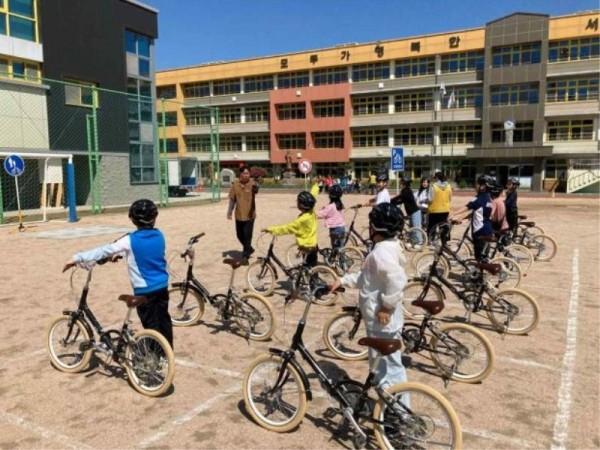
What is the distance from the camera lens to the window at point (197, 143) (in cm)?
6247

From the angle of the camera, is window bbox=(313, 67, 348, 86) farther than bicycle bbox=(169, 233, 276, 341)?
Yes

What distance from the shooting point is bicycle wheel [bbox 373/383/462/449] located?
310 centimetres

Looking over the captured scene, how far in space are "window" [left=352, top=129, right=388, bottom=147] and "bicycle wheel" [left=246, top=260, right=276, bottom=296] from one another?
45.9m

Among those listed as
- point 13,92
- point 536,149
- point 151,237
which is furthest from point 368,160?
point 151,237

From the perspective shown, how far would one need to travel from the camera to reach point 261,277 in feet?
24.9

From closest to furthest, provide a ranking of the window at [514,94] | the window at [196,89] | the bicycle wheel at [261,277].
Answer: the bicycle wheel at [261,277], the window at [514,94], the window at [196,89]

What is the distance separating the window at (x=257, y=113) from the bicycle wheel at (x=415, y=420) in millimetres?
57342

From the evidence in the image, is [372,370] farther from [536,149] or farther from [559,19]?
[559,19]

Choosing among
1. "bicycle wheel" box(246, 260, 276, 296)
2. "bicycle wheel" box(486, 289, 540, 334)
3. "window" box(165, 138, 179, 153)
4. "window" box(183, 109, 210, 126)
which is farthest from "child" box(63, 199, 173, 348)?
"window" box(165, 138, 179, 153)

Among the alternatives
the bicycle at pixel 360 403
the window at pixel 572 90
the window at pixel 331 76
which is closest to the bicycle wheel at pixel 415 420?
the bicycle at pixel 360 403

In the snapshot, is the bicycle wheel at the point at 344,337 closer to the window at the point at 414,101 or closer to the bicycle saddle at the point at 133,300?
the bicycle saddle at the point at 133,300

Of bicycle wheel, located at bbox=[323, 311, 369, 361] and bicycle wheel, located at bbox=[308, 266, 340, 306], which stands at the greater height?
bicycle wheel, located at bbox=[308, 266, 340, 306]

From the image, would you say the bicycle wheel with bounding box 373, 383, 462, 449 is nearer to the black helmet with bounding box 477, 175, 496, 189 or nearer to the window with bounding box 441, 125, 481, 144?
the black helmet with bounding box 477, 175, 496, 189

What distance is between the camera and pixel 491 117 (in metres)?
45.2
